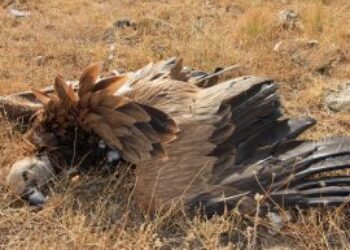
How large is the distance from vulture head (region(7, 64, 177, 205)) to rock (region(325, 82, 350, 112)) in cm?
232

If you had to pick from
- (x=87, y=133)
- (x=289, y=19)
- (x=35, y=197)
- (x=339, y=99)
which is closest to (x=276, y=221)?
(x=87, y=133)

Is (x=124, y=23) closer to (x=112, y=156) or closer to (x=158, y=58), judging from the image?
(x=158, y=58)

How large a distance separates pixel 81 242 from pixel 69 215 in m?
0.34

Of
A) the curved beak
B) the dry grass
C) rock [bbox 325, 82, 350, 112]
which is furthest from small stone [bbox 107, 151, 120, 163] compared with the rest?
rock [bbox 325, 82, 350, 112]

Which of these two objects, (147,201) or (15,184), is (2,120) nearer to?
(15,184)

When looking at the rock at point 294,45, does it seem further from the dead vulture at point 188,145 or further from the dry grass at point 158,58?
the dead vulture at point 188,145

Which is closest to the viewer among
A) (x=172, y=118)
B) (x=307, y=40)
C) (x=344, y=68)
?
(x=172, y=118)

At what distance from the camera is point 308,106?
19.6 ft

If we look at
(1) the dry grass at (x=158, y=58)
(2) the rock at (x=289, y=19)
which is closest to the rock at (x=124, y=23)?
(1) the dry grass at (x=158, y=58)

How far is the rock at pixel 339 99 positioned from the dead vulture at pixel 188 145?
1621 millimetres

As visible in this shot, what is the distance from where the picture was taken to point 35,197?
173 inches

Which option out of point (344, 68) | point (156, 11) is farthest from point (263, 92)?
point (156, 11)

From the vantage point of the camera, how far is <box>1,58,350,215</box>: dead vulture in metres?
4.02

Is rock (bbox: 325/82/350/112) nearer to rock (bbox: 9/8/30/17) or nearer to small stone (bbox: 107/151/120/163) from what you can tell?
small stone (bbox: 107/151/120/163)
